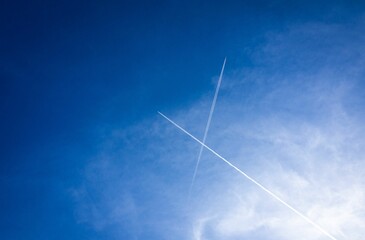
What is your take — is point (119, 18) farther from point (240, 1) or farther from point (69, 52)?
point (240, 1)

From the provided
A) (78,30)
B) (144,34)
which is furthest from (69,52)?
(144,34)

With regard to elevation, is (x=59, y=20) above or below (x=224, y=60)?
above

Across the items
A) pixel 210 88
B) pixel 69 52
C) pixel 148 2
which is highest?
pixel 148 2

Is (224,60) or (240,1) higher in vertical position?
(240,1)

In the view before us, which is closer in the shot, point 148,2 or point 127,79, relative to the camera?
point 148,2

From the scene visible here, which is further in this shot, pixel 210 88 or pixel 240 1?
pixel 210 88

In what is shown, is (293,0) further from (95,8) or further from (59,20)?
(59,20)

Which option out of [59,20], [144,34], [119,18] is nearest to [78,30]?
[59,20]

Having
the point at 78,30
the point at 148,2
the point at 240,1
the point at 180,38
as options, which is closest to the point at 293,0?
the point at 240,1

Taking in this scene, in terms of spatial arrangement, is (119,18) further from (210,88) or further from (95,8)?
(210,88)
